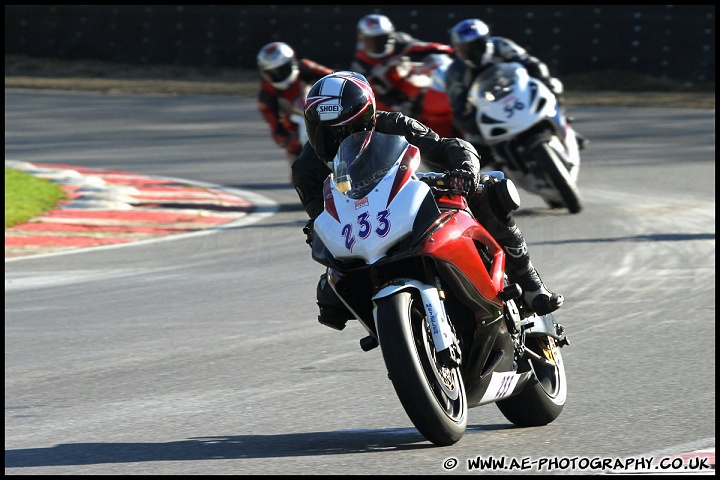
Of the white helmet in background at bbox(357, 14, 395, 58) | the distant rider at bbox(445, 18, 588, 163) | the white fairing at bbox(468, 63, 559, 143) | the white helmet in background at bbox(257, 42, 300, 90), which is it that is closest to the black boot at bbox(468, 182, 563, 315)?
the white fairing at bbox(468, 63, 559, 143)

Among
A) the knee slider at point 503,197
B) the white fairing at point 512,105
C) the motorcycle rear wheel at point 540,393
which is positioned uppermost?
the knee slider at point 503,197

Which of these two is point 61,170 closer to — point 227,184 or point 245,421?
point 227,184

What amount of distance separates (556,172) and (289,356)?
5.70 meters

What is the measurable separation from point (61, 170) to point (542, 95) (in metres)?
6.86

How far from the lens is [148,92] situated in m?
27.6

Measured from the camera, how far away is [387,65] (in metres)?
15.6

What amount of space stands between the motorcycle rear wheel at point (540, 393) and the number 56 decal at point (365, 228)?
3.06 ft

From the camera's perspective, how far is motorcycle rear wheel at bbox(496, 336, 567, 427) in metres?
5.38

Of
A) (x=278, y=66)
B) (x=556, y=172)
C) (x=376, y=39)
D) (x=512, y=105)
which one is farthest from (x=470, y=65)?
(x=376, y=39)

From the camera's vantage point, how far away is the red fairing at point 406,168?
4.93 m

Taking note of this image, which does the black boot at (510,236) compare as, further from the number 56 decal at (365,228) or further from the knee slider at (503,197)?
the number 56 decal at (365,228)

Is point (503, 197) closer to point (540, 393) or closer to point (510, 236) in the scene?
point (510, 236)

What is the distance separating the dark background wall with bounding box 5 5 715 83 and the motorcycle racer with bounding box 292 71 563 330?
19516mm

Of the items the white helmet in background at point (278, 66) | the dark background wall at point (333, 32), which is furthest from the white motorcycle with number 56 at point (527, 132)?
the dark background wall at point (333, 32)
